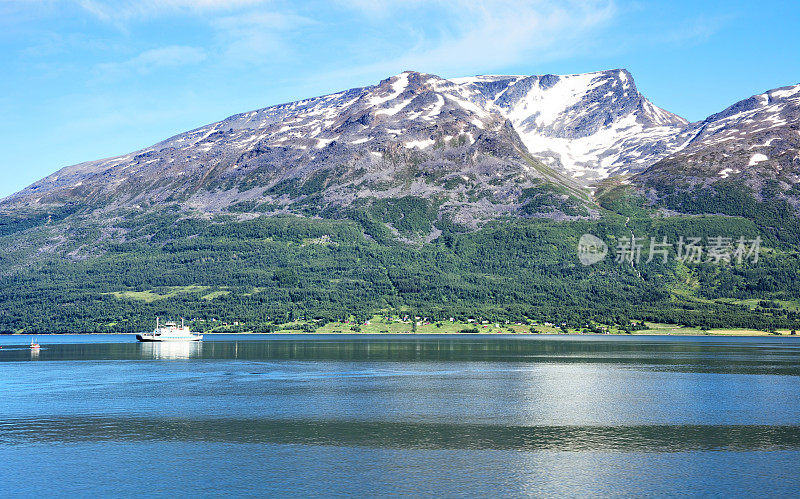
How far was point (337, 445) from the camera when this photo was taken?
76.9 metres

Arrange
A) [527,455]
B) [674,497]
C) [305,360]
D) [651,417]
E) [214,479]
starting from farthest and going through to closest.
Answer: [305,360] → [651,417] → [527,455] → [214,479] → [674,497]

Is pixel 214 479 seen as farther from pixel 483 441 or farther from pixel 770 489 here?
pixel 770 489

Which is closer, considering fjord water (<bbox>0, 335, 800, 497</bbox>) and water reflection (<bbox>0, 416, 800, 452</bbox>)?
fjord water (<bbox>0, 335, 800, 497</bbox>)

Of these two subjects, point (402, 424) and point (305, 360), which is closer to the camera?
point (402, 424)

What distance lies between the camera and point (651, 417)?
94.9 meters

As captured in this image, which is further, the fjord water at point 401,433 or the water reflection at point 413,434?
the water reflection at point 413,434

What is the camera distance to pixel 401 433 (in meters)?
83.2

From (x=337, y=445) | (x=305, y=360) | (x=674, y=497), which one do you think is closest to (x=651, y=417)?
(x=674, y=497)

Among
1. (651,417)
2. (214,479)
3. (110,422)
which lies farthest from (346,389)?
(214,479)

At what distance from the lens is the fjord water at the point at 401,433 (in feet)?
204

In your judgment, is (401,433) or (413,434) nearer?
(413,434)

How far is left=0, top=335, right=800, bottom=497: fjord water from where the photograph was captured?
62.3 meters

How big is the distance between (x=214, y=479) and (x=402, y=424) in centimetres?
3090

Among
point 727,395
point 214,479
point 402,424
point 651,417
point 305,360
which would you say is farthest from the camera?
point 305,360
